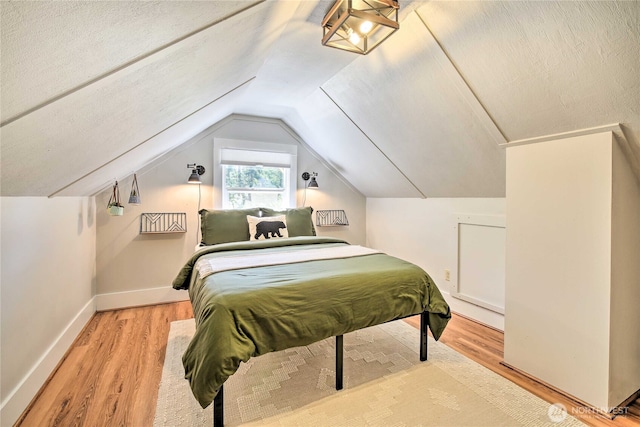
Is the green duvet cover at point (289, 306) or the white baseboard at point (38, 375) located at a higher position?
the green duvet cover at point (289, 306)

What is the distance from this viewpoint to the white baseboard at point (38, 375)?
145 cm

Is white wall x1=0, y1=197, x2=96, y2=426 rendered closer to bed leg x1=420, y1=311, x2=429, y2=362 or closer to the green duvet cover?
the green duvet cover

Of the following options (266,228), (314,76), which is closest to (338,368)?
(266,228)

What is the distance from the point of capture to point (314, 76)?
2.64m

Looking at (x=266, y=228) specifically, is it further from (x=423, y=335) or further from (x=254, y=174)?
(x=423, y=335)

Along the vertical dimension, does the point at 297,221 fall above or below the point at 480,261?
Result: above

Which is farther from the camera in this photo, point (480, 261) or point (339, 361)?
point (480, 261)

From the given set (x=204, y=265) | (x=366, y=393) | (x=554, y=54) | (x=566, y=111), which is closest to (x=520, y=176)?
(x=566, y=111)

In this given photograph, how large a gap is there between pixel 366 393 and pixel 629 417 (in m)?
1.41

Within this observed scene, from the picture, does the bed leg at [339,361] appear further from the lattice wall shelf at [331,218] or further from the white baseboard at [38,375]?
the lattice wall shelf at [331,218]

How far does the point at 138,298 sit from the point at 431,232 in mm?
3368

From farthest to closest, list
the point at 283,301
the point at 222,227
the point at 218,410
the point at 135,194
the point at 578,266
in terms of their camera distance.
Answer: the point at 135,194, the point at 222,227, the point at 578,266, the point at 283,301, the point at 218,410

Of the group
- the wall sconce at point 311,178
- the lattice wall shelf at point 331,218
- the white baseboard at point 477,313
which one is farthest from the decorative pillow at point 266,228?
the white baseboard at point 477,313

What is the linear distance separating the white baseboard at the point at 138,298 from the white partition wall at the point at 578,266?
11.1 ft
